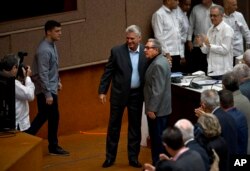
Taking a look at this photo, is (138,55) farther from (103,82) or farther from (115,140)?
(115,140)

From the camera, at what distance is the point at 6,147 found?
277 inches

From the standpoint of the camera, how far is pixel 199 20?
413 inches

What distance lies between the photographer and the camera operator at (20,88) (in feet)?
25.3

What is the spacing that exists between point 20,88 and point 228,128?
2475mm

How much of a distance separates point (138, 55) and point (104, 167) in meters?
1.38

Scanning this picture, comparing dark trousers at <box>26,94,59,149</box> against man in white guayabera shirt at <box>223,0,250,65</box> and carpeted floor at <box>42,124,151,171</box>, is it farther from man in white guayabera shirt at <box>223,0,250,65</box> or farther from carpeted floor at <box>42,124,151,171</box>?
man in white guayabera shirt at <box>223,0,250,65</box>

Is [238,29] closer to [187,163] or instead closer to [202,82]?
[202,82]

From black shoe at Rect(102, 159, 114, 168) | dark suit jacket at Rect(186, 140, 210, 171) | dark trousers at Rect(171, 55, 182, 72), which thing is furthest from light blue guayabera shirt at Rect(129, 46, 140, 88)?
dark suit jacket at Rect(186, 140, 210, 171)

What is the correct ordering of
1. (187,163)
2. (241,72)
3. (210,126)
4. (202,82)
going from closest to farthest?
(187,163)
(210,126)
(241,72)
(202,82)

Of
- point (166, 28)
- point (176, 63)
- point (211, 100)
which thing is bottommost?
point (176, 63)

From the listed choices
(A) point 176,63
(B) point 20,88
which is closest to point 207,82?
(A) point 176,63

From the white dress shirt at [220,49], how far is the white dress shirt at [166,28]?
3.59ft

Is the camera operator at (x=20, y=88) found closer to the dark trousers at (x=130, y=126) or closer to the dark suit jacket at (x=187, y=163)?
the dark trousers at (x=130, y=126)

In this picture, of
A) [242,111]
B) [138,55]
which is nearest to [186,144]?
[242,111]
